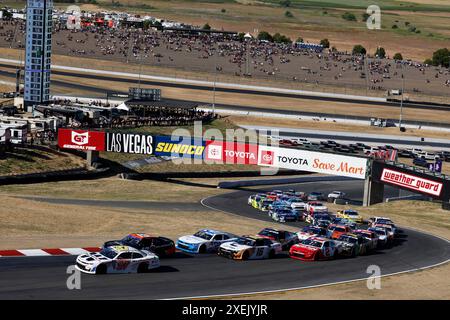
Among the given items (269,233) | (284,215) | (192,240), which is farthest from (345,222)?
(192,240)

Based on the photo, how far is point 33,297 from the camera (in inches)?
1180

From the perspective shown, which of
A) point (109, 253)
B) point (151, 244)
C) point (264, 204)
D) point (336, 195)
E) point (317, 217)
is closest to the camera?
point (109, 253)

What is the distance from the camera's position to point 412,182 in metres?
63.8

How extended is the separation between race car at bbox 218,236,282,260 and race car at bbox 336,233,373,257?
133 inches

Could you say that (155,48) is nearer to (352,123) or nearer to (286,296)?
(352,123)

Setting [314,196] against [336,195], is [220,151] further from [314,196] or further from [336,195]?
[336,195]

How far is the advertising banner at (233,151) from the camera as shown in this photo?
222 ft

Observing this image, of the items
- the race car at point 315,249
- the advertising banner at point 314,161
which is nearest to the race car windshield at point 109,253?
the race car at point 315,249

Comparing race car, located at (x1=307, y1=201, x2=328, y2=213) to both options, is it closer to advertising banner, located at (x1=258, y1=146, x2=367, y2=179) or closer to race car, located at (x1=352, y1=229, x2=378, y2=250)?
advertising banner, located at (x1=258, y1=146, x2=367, y2=179)

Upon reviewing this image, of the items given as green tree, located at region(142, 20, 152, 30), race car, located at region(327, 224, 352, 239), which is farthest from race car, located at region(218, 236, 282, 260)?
green tree, located at region(142, 20, 152, 30)

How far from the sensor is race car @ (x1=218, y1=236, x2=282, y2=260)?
4003cm

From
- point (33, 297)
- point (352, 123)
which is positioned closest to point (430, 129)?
point (352, 123)

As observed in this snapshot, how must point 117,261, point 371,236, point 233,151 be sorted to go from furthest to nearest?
point 233,151 < point 371,236 < point 117,261

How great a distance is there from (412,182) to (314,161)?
24.6 feet
